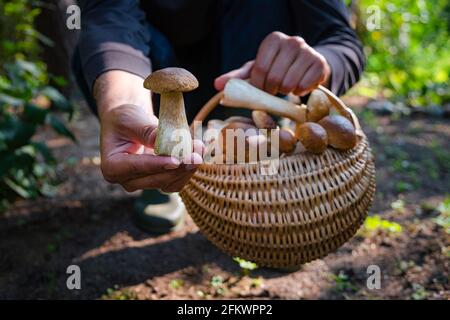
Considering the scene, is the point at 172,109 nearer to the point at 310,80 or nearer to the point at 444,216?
the point at 310,80

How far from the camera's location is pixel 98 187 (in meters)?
2.47

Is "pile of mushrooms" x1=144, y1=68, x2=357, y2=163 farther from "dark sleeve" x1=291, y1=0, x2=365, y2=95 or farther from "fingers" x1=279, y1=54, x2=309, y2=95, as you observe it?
"dark sleeve" x1=291, y1=0, x2=365, y2=95

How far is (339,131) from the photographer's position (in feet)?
4.24

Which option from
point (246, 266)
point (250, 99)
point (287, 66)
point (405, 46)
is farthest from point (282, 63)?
point (405, 46)

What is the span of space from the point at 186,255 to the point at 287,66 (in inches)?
35.0

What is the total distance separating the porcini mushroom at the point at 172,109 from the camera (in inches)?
40.0

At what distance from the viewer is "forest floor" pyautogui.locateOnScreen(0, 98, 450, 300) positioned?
1.63 m

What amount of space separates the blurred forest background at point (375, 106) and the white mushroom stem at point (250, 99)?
0.68m

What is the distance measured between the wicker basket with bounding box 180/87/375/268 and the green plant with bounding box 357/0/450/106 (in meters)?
2.89

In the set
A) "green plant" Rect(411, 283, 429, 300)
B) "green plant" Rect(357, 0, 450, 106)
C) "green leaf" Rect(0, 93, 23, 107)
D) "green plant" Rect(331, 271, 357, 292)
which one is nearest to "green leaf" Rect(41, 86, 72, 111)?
"green leaf" Rect(0, 93, 23, 107)

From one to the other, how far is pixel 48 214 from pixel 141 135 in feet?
4.30

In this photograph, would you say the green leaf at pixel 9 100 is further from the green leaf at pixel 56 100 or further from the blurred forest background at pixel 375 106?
the green leaf at pixel 56 100

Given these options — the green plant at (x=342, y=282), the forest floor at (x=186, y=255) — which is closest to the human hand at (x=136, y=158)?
the forest floor at (x=186, y=255)
